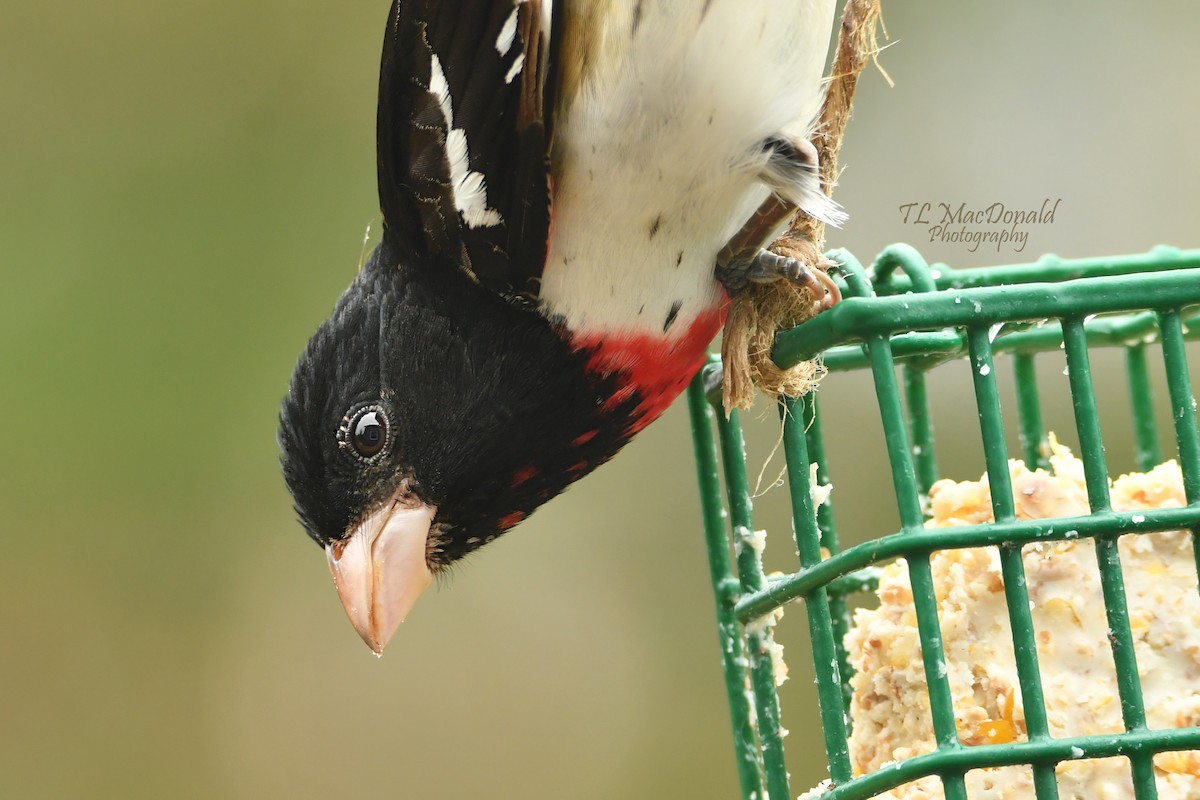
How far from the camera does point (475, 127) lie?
1929 mm

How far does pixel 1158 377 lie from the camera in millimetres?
5207

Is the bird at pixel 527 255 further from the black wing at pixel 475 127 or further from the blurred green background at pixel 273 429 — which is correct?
the blurred green background at pixel 273 429

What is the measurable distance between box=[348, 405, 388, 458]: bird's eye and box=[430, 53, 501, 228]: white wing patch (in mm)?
349

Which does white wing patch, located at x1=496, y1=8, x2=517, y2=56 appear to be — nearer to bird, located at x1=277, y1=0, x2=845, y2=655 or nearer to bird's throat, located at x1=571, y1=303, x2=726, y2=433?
bird, located at x1=277, y1=0, x2=845, y2=655

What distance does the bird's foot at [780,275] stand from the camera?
1824 millimetres

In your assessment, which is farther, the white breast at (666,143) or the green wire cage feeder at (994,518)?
the white breast at (666,143)

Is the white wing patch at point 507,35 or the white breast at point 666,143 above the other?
the white wing patch at point 507,35

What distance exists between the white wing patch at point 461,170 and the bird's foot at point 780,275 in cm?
36

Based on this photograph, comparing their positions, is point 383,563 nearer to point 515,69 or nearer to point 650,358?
point 650,358

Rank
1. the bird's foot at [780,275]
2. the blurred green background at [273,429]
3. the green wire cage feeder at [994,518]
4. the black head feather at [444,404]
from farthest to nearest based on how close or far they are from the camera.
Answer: the blurred green background at [273,429] < the black head feather at [444,404] < the bird's foot at [780,275] < the green wire cage feeder at [994,518]

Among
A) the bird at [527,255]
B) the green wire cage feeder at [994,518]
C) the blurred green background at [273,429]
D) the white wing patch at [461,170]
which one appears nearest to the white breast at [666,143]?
the bird at [527,255]

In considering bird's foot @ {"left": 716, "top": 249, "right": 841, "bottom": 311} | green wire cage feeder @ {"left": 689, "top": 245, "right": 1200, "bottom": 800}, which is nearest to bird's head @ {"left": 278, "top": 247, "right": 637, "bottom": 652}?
bird's foot @ {"left": 716, "top": 249, "right": 841, "bottom": 311}

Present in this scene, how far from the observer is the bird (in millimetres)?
1896

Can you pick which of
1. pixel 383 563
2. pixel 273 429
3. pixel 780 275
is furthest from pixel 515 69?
pixel 273 429
